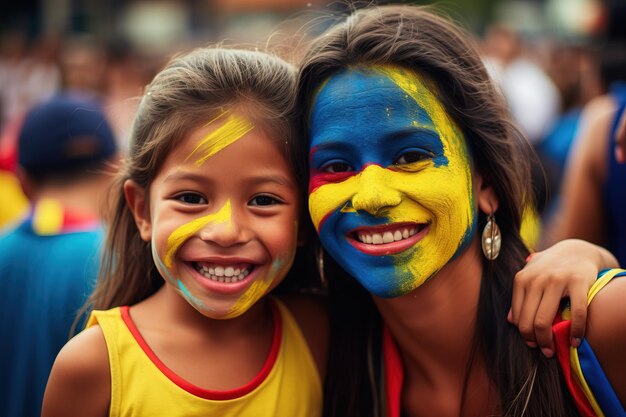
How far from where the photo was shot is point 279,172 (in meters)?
2.18

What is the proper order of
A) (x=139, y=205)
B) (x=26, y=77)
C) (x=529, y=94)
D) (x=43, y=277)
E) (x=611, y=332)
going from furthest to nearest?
(x=26, y=77) → (x=529, y=94) → (x=43, y=277) → (x=139, y=205) → (x=611, y=332)

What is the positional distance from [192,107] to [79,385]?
88 centimetres

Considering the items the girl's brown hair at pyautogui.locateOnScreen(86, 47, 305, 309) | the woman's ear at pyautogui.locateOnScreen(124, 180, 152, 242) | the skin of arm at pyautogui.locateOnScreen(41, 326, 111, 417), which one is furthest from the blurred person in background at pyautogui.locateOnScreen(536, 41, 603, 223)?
the skin of arm at pyautogui.locateOnScreen(41, 326, 111, 417)

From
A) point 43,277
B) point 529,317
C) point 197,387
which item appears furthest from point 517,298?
point 43,277

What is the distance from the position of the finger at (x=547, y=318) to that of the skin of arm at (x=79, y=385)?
123 centimetres

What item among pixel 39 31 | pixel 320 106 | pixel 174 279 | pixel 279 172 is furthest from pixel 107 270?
pixel 39 31

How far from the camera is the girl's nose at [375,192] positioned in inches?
79.0

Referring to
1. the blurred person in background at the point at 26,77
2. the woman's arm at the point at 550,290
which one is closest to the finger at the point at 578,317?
the woman's arm at the point at 550,290

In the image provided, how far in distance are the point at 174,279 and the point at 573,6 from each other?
15.9 meters

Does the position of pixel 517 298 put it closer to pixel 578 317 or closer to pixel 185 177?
pixel 578 317

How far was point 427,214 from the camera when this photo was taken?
2.06 meters

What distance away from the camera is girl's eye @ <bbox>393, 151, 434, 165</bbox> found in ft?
6.83

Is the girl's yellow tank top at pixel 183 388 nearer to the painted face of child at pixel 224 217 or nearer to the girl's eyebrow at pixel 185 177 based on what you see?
the painted face of child at pixel 224 217

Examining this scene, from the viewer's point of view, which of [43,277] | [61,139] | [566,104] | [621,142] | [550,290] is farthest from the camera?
[566,104]
